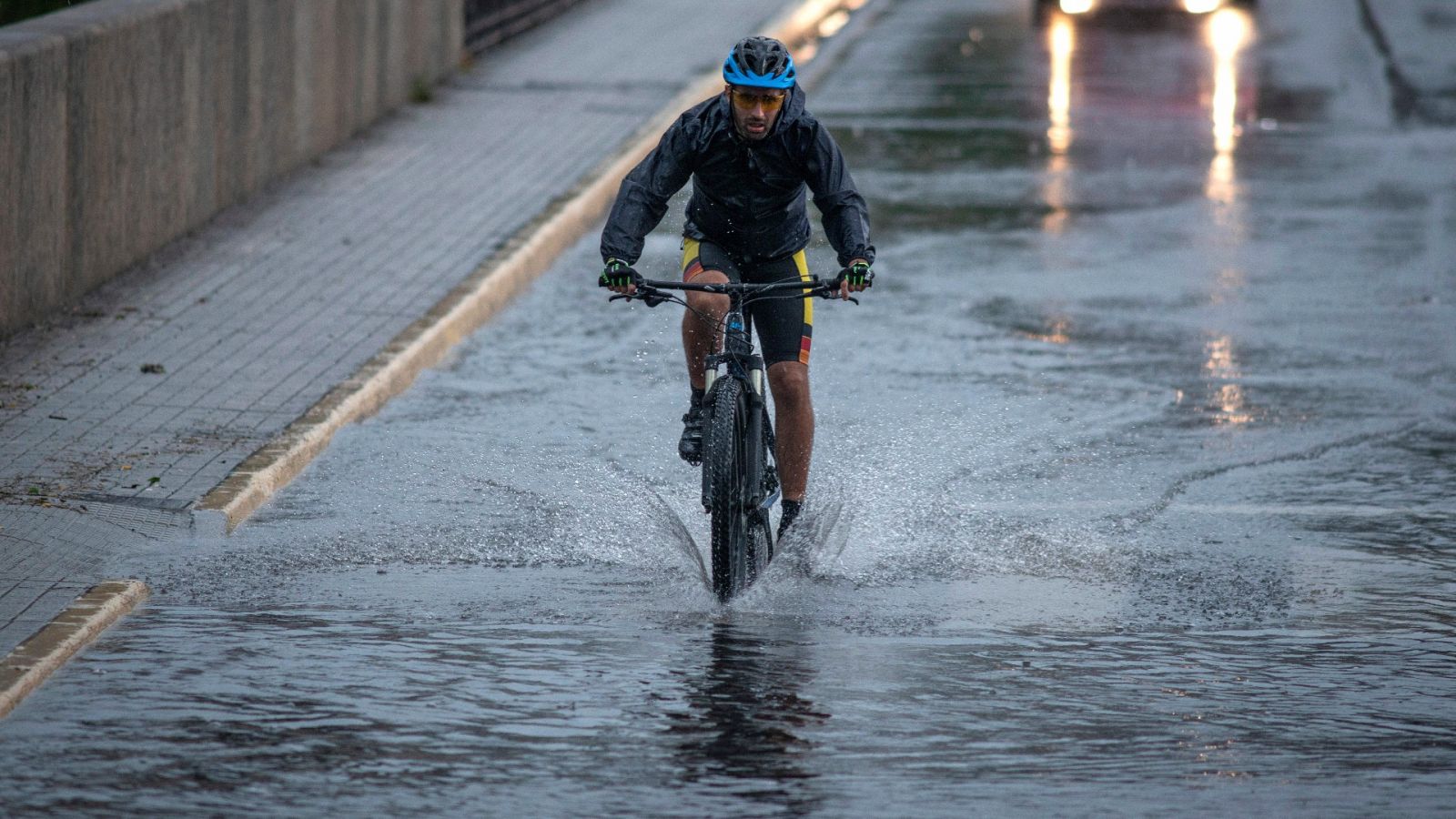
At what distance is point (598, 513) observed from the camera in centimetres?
862

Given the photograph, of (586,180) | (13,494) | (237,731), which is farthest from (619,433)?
(586,180)

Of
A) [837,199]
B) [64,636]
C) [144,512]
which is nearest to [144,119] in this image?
[144,512]

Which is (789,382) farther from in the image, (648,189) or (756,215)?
(648,189)

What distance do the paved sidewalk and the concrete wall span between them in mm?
206

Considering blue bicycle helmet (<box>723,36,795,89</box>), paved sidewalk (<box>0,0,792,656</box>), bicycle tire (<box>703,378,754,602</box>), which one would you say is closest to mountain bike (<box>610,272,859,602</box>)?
bicycle tire (<box>703,378,754,602</box>)

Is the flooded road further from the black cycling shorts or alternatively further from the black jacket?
the black jacket

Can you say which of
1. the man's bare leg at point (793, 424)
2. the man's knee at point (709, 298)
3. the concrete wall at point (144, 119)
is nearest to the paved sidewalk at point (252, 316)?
the concrete wall at point (144, 119)

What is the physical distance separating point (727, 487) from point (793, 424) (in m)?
0.85

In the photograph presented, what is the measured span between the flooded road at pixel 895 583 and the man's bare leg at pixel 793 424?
0.69 feet

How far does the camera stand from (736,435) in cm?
756

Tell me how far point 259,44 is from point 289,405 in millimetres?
5833

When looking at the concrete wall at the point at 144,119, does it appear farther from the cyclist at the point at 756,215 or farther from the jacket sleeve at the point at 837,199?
the jacket sleeve at the point at 837,199

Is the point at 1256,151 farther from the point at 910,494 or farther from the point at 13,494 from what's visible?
the point at 13,494

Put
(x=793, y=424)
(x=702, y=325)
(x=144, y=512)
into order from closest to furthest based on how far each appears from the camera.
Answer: (x=702, y=325) → (x=793, y=424) → (x=144, y=512)
